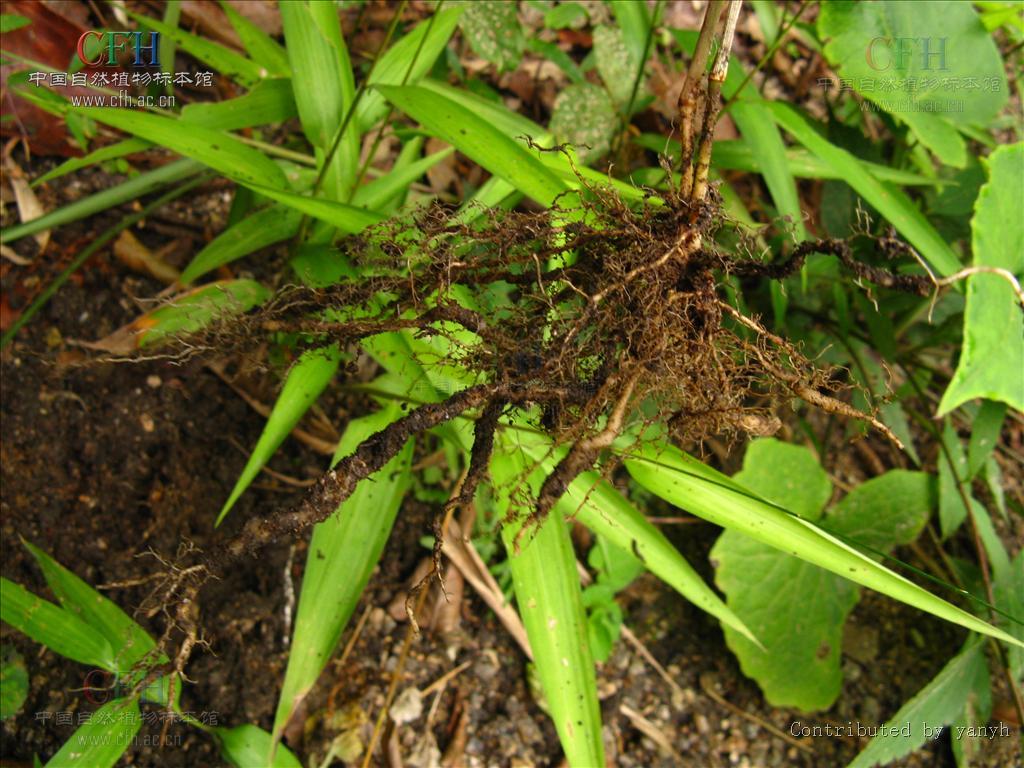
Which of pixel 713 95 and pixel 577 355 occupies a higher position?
pixel 713 95

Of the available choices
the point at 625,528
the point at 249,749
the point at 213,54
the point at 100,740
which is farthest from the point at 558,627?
the point at 213,54

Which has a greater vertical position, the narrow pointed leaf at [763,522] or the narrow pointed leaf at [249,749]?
the narrow pointed leaf at [763,522]

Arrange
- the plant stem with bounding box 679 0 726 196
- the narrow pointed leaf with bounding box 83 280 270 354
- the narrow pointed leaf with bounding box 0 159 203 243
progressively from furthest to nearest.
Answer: the narrow pointed leaf with bounding box 0 159 203 243 → the narrow pointed leaf with bounding box 83 280 270 354 → the plant stem with bounding box 679 0 726 196

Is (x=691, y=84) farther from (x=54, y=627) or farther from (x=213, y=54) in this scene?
(x=54, y=627)

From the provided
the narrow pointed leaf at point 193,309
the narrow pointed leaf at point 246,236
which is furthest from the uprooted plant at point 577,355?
the narrow pointed leaf at point 246,236

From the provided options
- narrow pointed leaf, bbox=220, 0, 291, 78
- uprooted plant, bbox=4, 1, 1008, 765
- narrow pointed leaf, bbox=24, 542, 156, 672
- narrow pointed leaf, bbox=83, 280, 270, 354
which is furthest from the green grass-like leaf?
narrow pointed leaf, bbox=24, 542, 156, 672

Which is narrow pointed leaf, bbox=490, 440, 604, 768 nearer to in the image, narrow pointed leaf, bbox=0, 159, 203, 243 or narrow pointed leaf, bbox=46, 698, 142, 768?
narrow pointed leaf, bbox=46, 698, 142, 768

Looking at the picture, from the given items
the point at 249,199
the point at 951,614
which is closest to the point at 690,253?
the point at 951,614

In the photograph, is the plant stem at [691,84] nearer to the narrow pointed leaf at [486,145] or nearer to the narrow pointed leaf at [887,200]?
the narrow pointed leaf at [486,145]

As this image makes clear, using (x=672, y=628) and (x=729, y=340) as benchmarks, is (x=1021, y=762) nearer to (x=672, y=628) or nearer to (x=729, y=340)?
(x=672, y=628)
